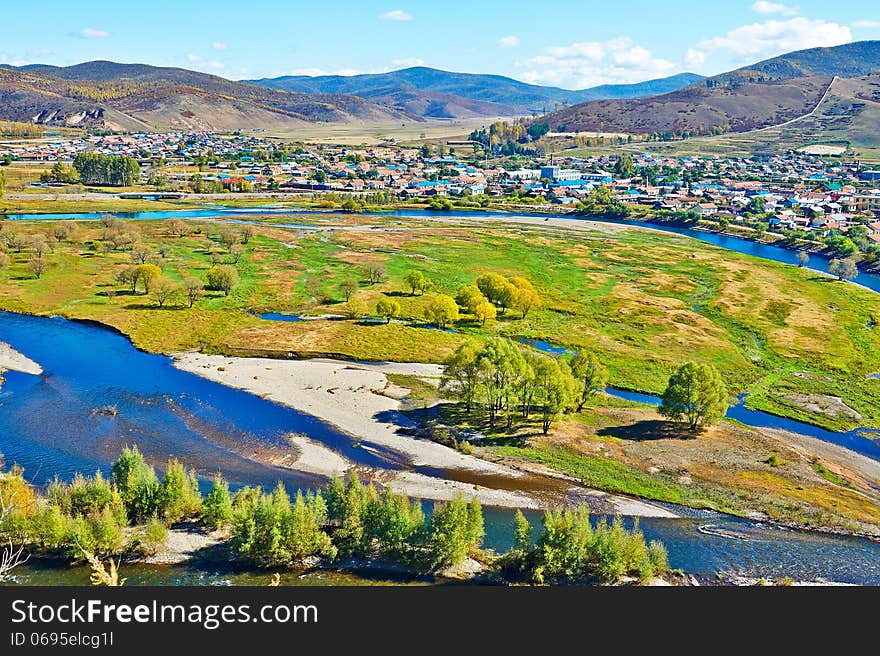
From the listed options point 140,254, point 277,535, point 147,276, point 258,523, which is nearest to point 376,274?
point 147,276

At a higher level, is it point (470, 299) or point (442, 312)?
point (470, 299)

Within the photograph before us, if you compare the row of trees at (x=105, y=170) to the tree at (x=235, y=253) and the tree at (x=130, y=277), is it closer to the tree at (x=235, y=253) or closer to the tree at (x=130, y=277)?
the tree at (x=235, y=253)

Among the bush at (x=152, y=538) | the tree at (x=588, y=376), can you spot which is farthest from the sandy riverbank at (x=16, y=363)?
the tree at (x=588, y=376)

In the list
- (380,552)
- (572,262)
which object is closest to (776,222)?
(572,262)

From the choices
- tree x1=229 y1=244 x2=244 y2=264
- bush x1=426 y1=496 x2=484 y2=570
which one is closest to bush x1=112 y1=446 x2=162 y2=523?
bush x1=426 y1=496 x2=484 y2=570

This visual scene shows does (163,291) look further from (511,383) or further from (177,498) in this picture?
(177,498)

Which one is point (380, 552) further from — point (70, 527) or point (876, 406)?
point (876, 406)
